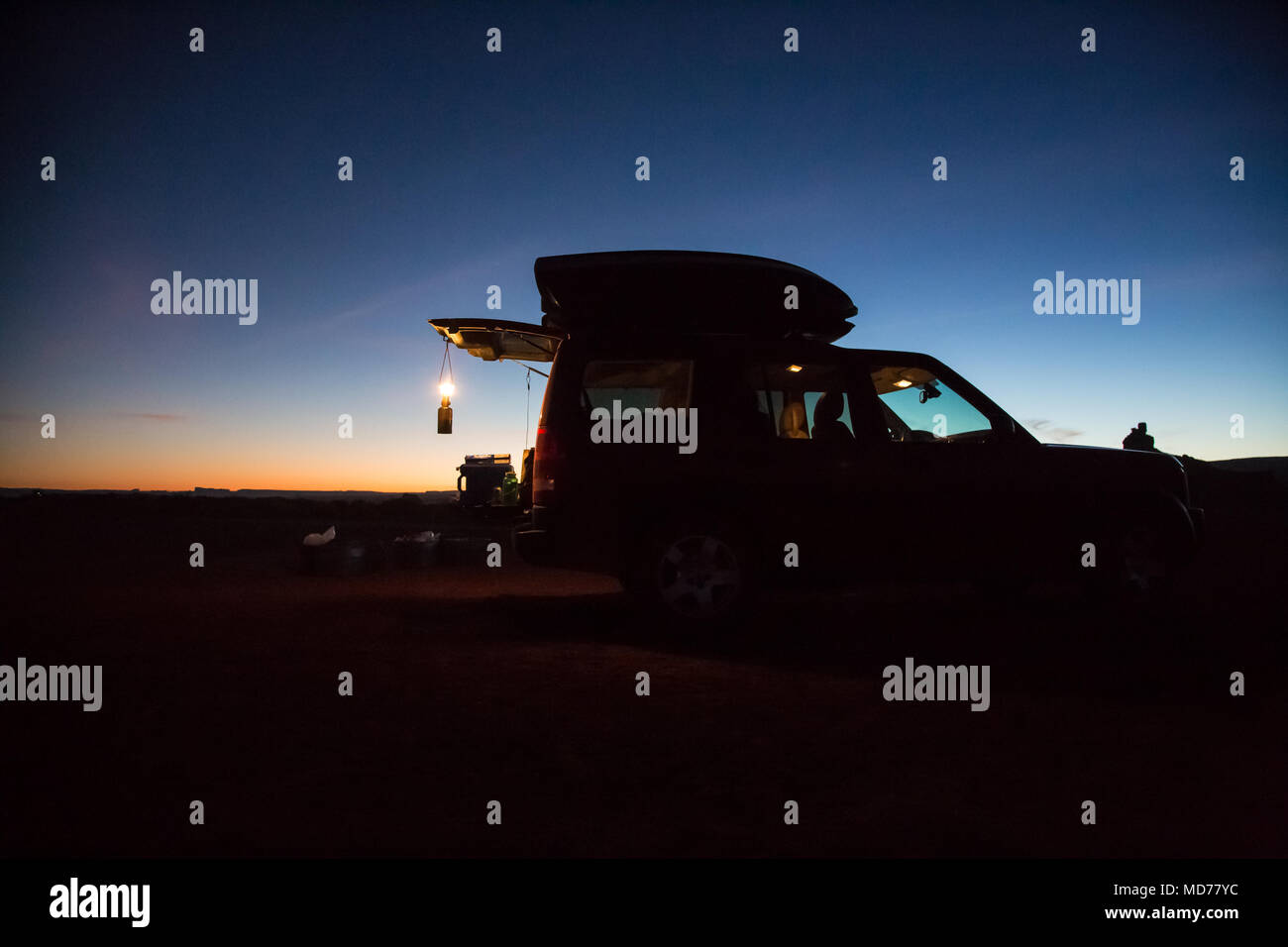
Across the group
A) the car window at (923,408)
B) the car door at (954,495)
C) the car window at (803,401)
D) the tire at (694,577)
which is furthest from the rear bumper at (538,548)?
the car window at (923,408)

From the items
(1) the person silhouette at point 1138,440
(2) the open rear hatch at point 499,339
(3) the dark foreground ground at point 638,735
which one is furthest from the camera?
(1) the person silhouette at point 1138,440

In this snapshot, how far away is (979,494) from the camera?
550 centimetres

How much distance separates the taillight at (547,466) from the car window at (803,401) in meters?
1.54

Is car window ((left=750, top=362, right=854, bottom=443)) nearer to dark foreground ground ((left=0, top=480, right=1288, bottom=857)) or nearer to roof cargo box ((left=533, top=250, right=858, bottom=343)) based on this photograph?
roof cargo box ((left=533, top=250, right=858, bottom=343))

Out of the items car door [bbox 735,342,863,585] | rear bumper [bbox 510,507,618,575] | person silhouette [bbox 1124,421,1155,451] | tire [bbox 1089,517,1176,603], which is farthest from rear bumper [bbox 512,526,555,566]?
person silhouette [bbox 1124,421,1155,451]

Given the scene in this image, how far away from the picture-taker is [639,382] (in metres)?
5.63

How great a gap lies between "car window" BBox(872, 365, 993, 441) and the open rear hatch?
283cm

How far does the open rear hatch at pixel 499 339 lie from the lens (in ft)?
22.0

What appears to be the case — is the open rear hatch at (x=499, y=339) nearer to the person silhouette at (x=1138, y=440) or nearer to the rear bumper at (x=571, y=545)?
the rear bumper at (x=571, y=545)

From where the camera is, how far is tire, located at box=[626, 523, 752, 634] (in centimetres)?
532

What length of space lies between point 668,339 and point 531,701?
288 cm
